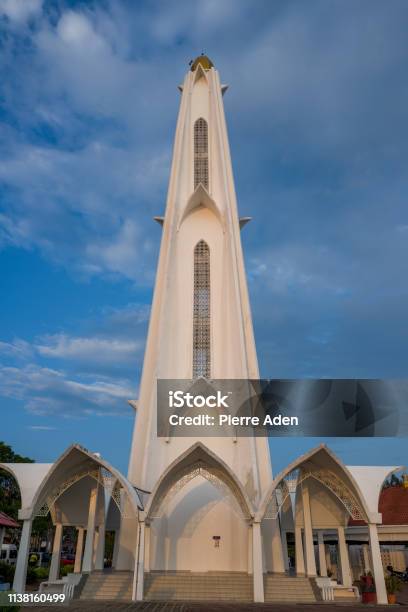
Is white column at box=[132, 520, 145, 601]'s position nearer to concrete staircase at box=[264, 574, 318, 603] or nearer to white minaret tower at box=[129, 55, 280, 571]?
white minaret tower at box=[129, 55, 280, 571]

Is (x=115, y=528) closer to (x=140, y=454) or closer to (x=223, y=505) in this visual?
(x=140, y=454)

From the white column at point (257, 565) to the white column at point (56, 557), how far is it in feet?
23.6

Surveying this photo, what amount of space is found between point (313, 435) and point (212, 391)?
15.7 feet

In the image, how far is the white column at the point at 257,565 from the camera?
492 inches

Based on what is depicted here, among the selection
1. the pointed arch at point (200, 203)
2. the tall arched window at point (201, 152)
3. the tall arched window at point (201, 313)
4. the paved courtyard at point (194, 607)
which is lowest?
the paved courtyard at point (194, 607)

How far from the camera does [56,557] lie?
16234 mm

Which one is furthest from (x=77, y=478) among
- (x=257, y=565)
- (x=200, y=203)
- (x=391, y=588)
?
(x=200, y=203)

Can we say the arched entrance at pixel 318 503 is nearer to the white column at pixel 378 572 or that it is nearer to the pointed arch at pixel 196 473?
the white column at pixel 378 572

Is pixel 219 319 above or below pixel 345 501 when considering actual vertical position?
above

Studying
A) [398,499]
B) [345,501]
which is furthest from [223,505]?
[398,499]

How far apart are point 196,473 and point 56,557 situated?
6.10 metres

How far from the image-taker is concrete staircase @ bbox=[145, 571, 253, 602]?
13.2 m

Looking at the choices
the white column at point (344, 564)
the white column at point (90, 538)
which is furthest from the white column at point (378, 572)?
the white column at point (90, 538)

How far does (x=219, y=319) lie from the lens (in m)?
21.1
